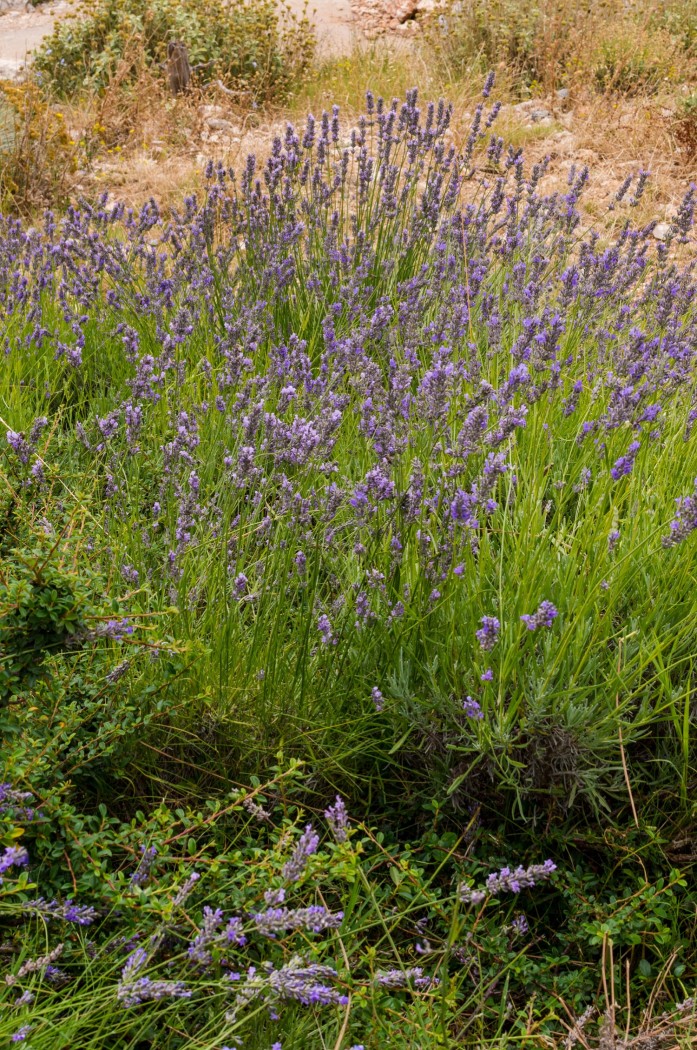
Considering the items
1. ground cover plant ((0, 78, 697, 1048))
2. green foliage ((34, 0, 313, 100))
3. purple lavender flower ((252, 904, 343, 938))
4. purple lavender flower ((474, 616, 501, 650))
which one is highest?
green foliage ((34, 0, 313, 100))

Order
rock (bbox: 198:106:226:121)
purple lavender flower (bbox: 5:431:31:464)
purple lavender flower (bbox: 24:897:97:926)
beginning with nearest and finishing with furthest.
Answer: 1. purple lavender flower (bbox: 24:897:97:926)
2. purple lavender flower (bbox: 5:431:31:464)
3. rock (bbox: 198:106:226:121)

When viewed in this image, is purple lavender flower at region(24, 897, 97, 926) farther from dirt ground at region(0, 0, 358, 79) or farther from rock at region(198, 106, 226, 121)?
dirt ground at region(0, 0, 358, 79)

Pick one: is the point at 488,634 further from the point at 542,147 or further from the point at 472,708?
the point at 542,147

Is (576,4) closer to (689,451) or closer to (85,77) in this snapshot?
(85,77)

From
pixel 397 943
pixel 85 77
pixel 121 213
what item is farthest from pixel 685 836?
pixel 85 77

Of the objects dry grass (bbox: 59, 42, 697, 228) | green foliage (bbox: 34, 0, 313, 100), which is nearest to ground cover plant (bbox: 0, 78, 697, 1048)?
dry grass (bbox: 59, 42, 697, 228)

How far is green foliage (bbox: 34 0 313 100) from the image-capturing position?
32.0 ft

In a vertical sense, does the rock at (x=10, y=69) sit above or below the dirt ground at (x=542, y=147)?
above

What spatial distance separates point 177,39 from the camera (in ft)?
32.5

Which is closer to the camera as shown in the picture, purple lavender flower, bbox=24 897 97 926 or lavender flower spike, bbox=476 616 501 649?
purple lavender flower, bbox=24 897 97 926

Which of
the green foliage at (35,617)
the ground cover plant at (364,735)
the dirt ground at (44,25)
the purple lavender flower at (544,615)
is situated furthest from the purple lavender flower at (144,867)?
the dirt ground at (44,25)

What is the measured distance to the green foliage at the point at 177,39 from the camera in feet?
32.0

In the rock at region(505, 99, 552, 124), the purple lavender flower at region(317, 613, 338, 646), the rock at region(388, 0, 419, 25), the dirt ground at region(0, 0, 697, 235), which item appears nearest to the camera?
the purple lavender flower at region(317, 613, 338, 646)

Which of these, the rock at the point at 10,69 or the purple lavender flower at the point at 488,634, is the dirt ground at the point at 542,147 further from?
the purple lavender flower at the point at 488,634
